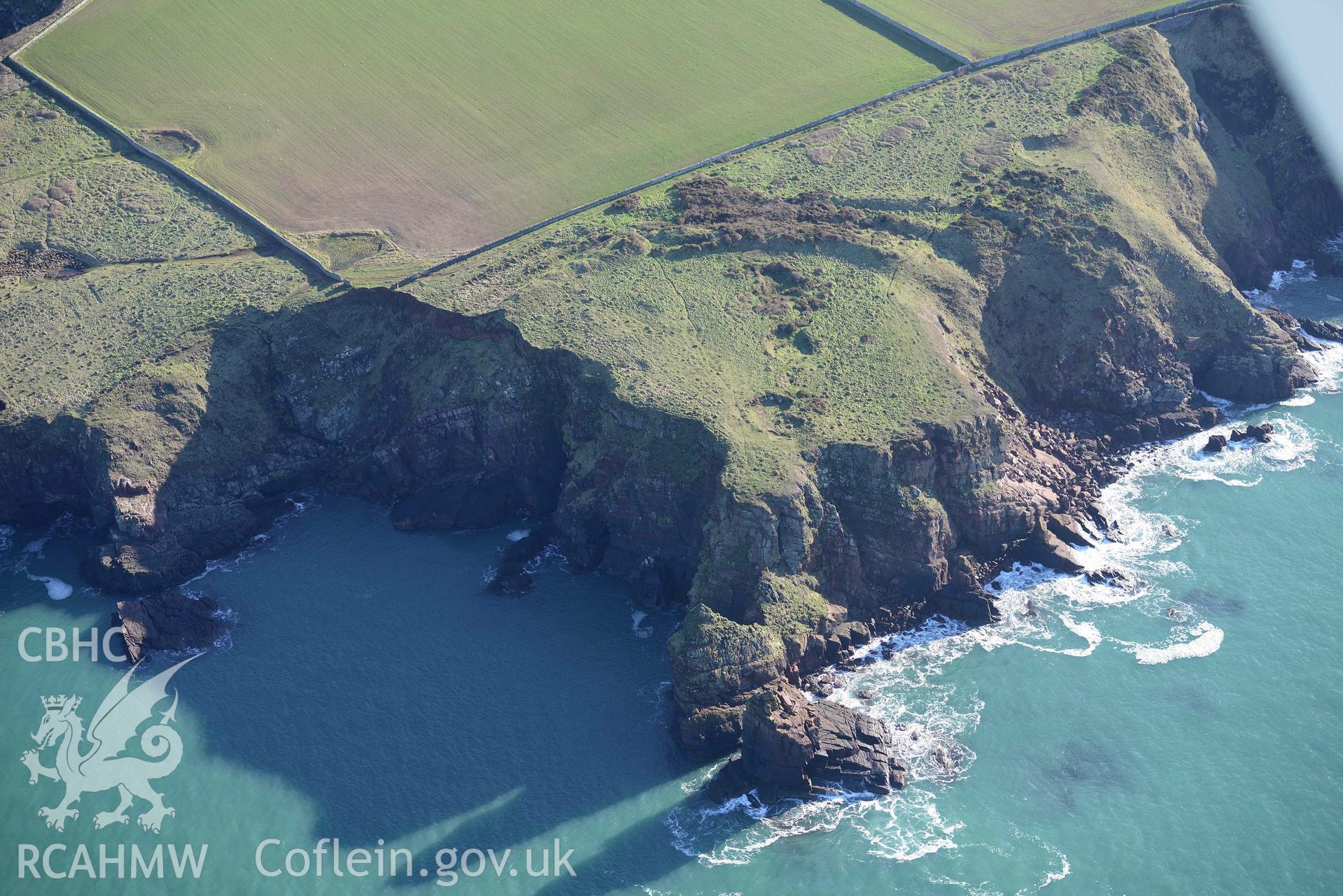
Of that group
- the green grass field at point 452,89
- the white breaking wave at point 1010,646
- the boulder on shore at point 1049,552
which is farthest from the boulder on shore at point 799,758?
the green grass field at point 452,89

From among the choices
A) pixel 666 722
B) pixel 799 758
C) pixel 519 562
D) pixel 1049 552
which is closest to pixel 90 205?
pixel 519 562

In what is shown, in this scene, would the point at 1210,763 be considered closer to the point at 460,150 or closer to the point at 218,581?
the point at 218,581

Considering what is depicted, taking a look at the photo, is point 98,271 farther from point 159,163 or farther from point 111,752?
point 111,752

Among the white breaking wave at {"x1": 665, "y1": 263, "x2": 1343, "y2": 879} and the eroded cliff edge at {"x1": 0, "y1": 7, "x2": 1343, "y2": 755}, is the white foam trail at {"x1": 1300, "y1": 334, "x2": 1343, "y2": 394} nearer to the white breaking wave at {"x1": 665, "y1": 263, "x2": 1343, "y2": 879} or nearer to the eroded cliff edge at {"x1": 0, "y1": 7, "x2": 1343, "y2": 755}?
the white breaking wave at {"x1": 665, "y1": 263, "x2": 1343, "y2": 879}

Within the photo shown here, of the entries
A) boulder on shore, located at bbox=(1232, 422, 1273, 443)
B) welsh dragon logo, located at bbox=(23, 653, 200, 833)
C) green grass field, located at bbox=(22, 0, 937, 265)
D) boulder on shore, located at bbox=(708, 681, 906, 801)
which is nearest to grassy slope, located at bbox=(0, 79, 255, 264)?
green grass field, located at bbox=(22, 0, 937, 265)

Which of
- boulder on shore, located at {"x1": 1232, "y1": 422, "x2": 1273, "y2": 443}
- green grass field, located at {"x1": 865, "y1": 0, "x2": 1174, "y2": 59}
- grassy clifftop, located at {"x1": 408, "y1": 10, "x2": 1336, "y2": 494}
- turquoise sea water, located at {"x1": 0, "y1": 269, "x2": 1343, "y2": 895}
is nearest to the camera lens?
turquoise sea water, located at {"x1": 0, "y1": 269, "x2": 1343, "y2": 895}
